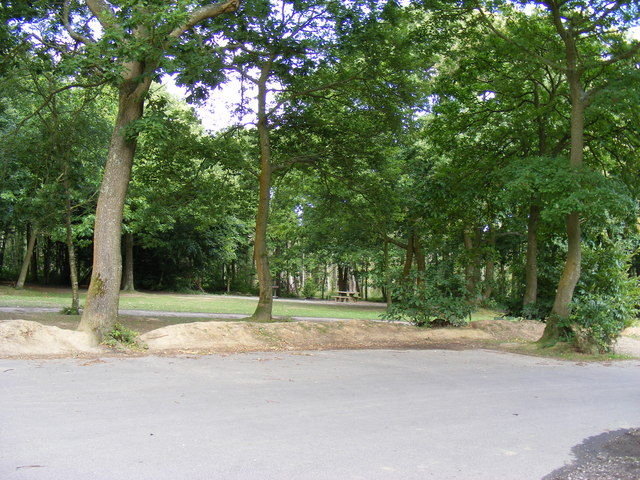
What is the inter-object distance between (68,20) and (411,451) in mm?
12371

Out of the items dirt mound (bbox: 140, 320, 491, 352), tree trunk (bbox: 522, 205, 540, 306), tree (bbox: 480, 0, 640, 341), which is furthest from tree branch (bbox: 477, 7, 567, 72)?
dirt mound (bbox: 140, 320, 491, 352)

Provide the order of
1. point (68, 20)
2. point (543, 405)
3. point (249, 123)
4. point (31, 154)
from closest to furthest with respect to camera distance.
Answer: point (543, 405) < point (68, 20) < point (31, 154) < point (249, 123)

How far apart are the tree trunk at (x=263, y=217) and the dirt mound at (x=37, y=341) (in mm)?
6392

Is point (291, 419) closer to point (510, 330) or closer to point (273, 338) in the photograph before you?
point (273, 338)

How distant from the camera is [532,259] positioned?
18.2 metres

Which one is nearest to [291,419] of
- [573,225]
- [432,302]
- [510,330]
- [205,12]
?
[205,12]

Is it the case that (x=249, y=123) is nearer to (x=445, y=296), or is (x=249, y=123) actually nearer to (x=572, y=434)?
(x=445, y=296)

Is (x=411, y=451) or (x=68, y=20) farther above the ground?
(x=68, y=20)

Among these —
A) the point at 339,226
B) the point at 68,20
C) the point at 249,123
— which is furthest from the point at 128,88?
the point at 339,226

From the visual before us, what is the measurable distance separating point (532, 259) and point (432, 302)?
4.28 metres

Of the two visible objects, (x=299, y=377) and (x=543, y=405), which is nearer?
(x=543, y=405)

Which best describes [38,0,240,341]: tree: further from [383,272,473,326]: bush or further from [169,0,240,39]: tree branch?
[383,272,473,326]: bush

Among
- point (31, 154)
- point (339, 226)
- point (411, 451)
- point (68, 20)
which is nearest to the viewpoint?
point (411, 451)

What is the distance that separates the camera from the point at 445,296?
1677 centimetres
